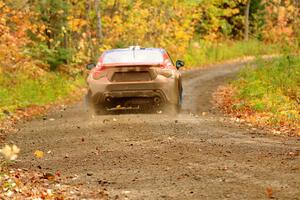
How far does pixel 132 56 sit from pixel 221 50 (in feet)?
97.3

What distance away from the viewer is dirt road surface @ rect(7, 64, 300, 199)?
7.36 metres

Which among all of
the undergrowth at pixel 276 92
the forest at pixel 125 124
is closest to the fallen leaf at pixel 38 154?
the forest at pixel 125 124

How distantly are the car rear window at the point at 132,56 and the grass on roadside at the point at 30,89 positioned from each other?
10.7 ft

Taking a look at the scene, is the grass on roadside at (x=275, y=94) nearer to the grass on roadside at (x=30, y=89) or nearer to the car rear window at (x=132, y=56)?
the car rear window at (x=132, y=56)

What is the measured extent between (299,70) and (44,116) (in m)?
8.06

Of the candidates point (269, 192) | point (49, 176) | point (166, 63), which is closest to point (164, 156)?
point (49, 176)

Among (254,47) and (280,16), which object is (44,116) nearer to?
(254,47)

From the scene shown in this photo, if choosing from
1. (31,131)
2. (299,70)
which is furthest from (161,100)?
(299,70)

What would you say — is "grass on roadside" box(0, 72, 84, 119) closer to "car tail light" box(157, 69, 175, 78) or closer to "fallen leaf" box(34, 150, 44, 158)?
"car tail light" box(157, 69, 175, 78)

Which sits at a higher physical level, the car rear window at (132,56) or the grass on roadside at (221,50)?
the car rear window at (132,56)

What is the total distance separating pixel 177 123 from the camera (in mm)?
13539

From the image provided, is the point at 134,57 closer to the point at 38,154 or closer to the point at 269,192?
the point at 38,154

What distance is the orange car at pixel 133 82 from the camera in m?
14.6

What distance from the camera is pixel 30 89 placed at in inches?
816
